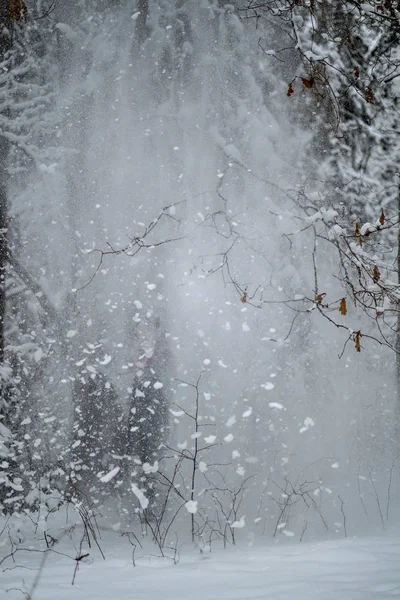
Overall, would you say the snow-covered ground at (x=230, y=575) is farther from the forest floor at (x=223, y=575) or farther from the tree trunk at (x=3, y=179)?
the tree trunk at (x=3, y=179)

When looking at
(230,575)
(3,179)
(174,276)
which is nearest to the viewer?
(230,575)

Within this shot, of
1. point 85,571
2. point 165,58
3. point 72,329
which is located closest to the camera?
point 85,571

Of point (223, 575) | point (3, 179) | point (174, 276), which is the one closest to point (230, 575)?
point (223, 575)

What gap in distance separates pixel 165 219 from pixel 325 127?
2766 mm

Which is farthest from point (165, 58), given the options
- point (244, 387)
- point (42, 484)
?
point (42, 484)

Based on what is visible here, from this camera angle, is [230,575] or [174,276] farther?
[174,276]

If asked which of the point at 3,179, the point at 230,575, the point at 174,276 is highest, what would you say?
the point at 3,179

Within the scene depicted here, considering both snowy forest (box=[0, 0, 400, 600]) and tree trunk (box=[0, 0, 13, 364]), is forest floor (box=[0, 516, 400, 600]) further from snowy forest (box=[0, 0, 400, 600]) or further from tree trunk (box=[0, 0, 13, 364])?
tree trunk (box=[0, 0, 13, 364])

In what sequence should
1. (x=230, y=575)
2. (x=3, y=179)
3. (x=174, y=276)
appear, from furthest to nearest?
(x=174, y=276) → (x=3, y=179) → (x=230, y=575)

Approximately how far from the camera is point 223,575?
1.88 metres

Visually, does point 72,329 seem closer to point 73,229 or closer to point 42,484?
point 73,229

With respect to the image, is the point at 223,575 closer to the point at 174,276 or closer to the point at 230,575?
the point at 230,575

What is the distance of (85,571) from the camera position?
2.12 meters

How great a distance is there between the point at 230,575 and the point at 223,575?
0.03m
